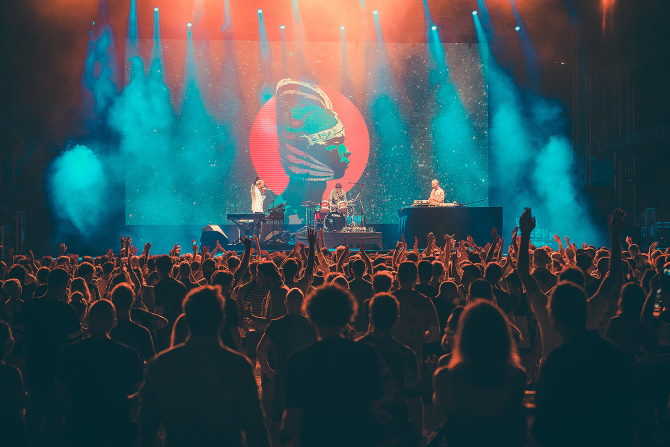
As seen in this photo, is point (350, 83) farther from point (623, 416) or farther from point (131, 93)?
point (623, 416)

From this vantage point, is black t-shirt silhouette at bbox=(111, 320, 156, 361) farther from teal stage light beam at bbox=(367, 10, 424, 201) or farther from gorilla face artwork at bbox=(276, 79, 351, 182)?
teal stage light beam at bbox=(367, 10, 424, 201)

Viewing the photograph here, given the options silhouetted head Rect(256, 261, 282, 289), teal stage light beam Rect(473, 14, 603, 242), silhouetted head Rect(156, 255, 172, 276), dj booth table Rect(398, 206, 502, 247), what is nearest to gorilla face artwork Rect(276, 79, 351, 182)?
dj booth table Rect(398, 206, 502, 247)

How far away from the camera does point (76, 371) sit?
274 centimetres

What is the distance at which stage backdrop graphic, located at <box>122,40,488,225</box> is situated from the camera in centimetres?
1873

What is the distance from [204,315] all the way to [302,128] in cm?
1692

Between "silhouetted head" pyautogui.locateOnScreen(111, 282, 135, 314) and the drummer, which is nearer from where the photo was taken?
"silhouetted head" pyautogui.locateOnScreen(111, 282, 135, 314)

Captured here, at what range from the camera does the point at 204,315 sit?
2.34 meters

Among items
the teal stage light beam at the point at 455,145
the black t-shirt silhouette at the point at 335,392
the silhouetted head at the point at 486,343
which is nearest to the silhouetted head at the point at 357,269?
the black t-shirt silhouette at the point at 335,392

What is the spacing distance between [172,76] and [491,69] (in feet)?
31.0

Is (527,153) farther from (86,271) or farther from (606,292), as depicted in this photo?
(606,292)

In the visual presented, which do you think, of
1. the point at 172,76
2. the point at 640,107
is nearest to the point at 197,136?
the point at 172,76

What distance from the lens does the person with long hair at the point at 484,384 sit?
2.17 m

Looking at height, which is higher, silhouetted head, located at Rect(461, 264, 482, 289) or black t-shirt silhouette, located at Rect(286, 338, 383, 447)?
silhouetted head, located at Rect(461, 264, 482, 289)

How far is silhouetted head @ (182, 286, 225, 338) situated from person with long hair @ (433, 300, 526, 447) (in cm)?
87
